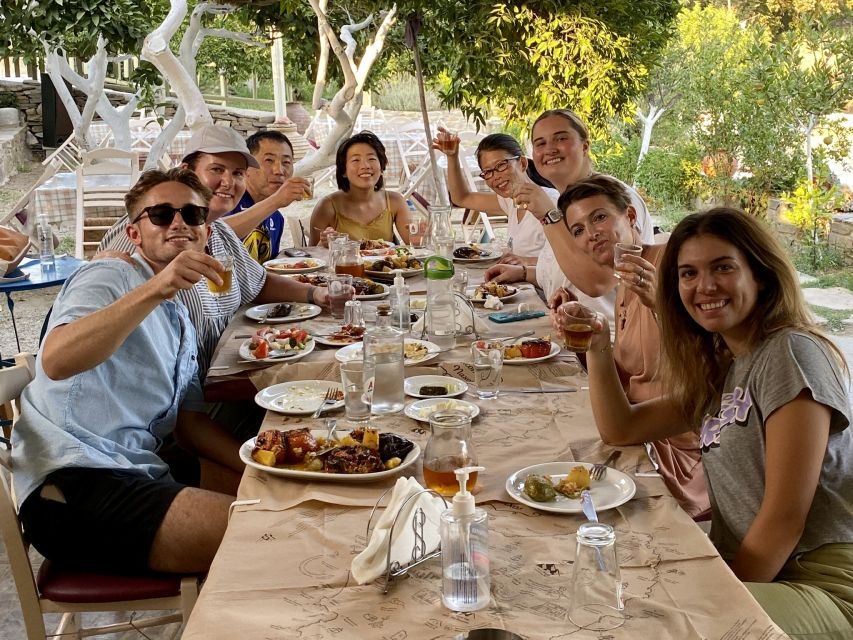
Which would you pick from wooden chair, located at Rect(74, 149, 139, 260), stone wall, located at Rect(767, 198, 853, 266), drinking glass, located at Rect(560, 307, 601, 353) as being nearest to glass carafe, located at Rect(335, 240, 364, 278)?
drinking glass, located at Rect(560, 307, 601, 353)

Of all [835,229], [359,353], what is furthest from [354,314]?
[835,229]

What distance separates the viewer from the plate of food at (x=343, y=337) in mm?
2750

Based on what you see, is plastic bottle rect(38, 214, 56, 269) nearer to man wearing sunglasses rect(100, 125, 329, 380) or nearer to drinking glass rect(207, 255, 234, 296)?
man wearing sunglasses rect(100, 125, 329, 380)

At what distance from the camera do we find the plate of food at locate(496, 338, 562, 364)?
2477 mm

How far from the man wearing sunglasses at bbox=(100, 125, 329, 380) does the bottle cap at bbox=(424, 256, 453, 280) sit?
2.11 ft

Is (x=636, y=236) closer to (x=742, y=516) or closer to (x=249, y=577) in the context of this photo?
(x=742, y=516)

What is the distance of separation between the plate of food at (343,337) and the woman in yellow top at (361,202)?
1869 mm

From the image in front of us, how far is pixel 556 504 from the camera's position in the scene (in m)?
1.61

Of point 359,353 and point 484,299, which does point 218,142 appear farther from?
point 359,353

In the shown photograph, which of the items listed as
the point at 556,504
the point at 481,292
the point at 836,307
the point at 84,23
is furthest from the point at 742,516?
the point at 836,307

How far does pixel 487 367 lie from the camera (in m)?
2.23

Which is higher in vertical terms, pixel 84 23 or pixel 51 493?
pixel 84 23

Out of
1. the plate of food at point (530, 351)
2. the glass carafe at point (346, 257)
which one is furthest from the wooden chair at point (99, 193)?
the plate of food at point (530, 351)

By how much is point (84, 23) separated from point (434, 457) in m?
4.49
